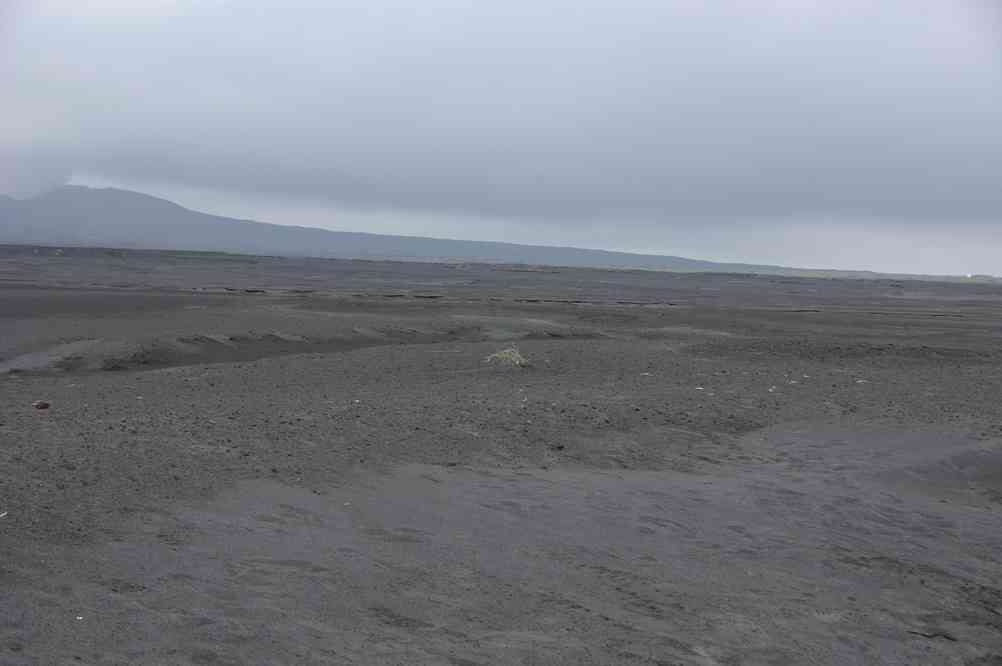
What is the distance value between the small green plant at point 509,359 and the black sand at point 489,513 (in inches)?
13.7

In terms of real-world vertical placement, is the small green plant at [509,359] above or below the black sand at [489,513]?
above

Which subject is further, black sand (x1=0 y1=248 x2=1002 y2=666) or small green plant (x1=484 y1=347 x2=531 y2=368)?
small green plant (x1=484 y1=347 x2=531 y2=368)

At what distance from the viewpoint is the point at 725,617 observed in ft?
21.2

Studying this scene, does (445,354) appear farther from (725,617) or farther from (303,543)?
(725,617)

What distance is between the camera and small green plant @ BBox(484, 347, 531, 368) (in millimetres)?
18391

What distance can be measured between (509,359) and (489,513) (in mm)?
10038

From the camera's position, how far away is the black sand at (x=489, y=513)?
588 cm

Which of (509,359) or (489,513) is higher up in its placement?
(509,359)

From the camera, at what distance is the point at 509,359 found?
18.6 meters

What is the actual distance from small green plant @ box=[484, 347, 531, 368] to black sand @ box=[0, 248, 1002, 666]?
1.14ft

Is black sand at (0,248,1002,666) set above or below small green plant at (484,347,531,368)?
below

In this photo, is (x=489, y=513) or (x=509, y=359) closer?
(x=489, y=513)

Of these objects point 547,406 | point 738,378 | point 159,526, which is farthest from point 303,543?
point 738,378

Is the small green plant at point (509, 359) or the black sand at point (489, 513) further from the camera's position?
the small green plant at point (509, 359)
